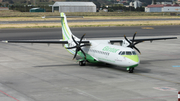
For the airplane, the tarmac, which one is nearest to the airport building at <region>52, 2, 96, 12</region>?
the tarmac

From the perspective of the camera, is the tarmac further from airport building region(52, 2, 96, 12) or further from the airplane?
airport building region(52, 2, 96, 12)

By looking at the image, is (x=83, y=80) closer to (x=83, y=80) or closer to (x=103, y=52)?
(x=83, y=80)

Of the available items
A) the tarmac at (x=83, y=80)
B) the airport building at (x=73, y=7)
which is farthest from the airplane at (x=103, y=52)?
the airport building at (x=73, y=7)

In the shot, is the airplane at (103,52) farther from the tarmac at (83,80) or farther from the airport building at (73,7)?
the airport building at (73,7)

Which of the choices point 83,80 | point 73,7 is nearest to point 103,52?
point 83,80

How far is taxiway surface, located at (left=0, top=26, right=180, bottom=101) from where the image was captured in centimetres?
1804

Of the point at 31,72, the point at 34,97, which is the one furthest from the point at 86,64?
the point at 34,97

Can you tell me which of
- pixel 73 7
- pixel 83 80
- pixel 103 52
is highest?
pixel 73 7

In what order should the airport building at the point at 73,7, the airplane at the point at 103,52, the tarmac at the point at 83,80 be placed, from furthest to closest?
the airport building at the point at 73,7
the airplane at the point at 103,52
the tarmac at the point at 83,80

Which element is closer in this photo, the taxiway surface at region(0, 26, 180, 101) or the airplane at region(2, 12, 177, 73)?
the taxiway surface at region(0, 26, 180, 101)

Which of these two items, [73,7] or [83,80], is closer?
[83,80]

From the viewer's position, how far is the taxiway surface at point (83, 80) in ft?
59.2

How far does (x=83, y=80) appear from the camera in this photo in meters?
22.9

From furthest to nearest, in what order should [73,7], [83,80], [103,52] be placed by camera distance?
[73,7] < [103,52] < [83,80]
